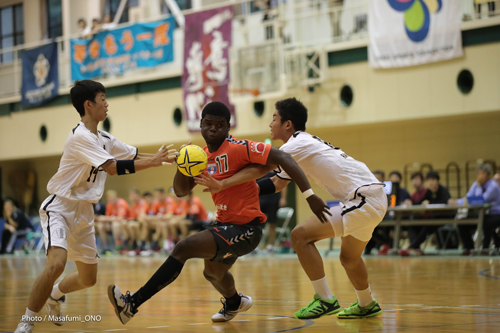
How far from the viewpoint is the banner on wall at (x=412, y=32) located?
Answer: 14438 millimetres

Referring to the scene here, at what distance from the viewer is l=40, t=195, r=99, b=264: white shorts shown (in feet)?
15.5

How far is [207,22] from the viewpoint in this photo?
1822 centimetres

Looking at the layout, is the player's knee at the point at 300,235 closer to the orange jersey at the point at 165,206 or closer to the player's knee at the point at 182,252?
the player's knee at the point at 182,252

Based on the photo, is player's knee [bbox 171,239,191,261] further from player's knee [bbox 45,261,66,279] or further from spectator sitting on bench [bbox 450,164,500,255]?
spectator sitting on bench [bbox 450,164,500,255]

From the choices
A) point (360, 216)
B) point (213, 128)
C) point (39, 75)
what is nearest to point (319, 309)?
point (360, 216)

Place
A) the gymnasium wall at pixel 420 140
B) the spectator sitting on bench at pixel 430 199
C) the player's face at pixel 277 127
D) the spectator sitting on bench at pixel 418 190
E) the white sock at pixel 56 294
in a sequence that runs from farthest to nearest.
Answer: the gymnasium wall at pixel 420 140 → the spectator sitting on bench at pixel 418 190 → the spectator sitting on bench at pixel 430 199 → the player's face at pixel 277 127 → the white sock at pixel 56 294

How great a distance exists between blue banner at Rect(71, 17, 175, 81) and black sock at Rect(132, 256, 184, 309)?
15.4 meters

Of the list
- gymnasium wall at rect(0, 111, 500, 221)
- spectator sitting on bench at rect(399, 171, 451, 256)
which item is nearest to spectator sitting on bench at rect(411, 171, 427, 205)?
spectator sitting on bench at rect(399, 171, 451, 256)

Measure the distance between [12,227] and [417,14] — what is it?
1316cm

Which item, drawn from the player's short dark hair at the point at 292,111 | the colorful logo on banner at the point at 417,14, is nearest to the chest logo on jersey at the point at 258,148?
the player's short dark hair at the point at 292,111

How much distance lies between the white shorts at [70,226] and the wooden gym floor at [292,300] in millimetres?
600

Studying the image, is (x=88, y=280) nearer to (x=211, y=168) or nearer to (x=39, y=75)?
(x=211, y=168)

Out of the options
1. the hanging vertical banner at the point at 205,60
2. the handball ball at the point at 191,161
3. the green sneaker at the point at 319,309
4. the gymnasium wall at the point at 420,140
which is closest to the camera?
the handball ball at the point at 191,161

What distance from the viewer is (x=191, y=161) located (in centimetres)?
445
